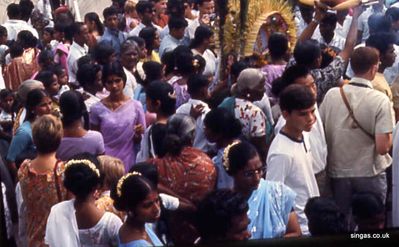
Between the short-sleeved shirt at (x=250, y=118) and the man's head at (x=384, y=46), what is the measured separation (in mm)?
933

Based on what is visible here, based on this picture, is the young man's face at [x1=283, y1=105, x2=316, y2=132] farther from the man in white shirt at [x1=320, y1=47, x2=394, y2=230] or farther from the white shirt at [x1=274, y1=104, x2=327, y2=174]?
the man in white shirt at [x1=320, y1=47, x2=394, y2=230]

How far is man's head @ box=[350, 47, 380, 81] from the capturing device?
15.9 ft

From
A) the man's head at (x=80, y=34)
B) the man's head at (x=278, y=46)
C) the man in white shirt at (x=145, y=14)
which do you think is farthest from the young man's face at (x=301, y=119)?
the man in white shirt at (x=145, y=14)

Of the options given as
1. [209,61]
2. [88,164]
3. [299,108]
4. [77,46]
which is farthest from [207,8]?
[88,164]

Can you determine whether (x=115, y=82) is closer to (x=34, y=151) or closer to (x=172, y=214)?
(x=34, y=151)

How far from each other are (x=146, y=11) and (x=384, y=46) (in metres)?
2.87

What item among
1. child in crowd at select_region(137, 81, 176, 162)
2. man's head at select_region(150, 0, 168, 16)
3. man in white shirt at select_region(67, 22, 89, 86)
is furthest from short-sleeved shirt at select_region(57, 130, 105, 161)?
man's head at select_region(150, 0, 168, 16)

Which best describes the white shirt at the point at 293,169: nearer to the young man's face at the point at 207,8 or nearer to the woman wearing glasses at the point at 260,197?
the woman wearing glasses at the point at 260,197

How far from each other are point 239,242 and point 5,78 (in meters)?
3.18

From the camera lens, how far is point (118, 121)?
5141mm

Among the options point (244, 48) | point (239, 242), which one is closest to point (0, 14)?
point (244, 48)

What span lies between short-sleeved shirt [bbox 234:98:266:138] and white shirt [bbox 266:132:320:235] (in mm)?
630

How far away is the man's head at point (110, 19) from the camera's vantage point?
304 inches

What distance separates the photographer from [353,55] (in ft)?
16.1
